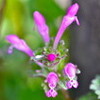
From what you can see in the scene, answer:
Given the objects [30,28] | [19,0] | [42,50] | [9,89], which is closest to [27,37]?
[30,28]

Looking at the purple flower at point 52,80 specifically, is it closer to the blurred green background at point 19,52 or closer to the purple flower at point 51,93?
the purple flower at point 51,93

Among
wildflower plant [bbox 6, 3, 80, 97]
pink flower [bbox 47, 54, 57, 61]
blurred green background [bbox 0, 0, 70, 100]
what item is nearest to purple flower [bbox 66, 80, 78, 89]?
wildflower plant [bbox 6, 3, 80, 97]

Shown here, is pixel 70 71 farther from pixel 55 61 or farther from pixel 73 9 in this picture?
pixel 73 9

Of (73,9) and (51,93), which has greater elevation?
(73,9)

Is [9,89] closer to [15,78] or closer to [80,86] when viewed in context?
[15,78]

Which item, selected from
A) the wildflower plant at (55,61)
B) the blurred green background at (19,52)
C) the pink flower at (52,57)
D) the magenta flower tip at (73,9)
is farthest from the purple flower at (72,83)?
the blurred green background at (19,52)

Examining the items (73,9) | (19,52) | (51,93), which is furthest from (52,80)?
(19,52)

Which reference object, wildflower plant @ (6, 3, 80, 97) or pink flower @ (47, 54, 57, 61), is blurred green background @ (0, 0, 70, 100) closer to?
wildflower plant @ (6, 3, 80, 97)

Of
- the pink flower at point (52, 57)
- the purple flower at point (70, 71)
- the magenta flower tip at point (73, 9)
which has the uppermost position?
the magenta flower tip at point (73, 9)

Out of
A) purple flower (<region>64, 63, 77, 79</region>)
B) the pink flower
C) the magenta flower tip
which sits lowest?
purple flower (<region>64, 63, 77, 79</region>)
